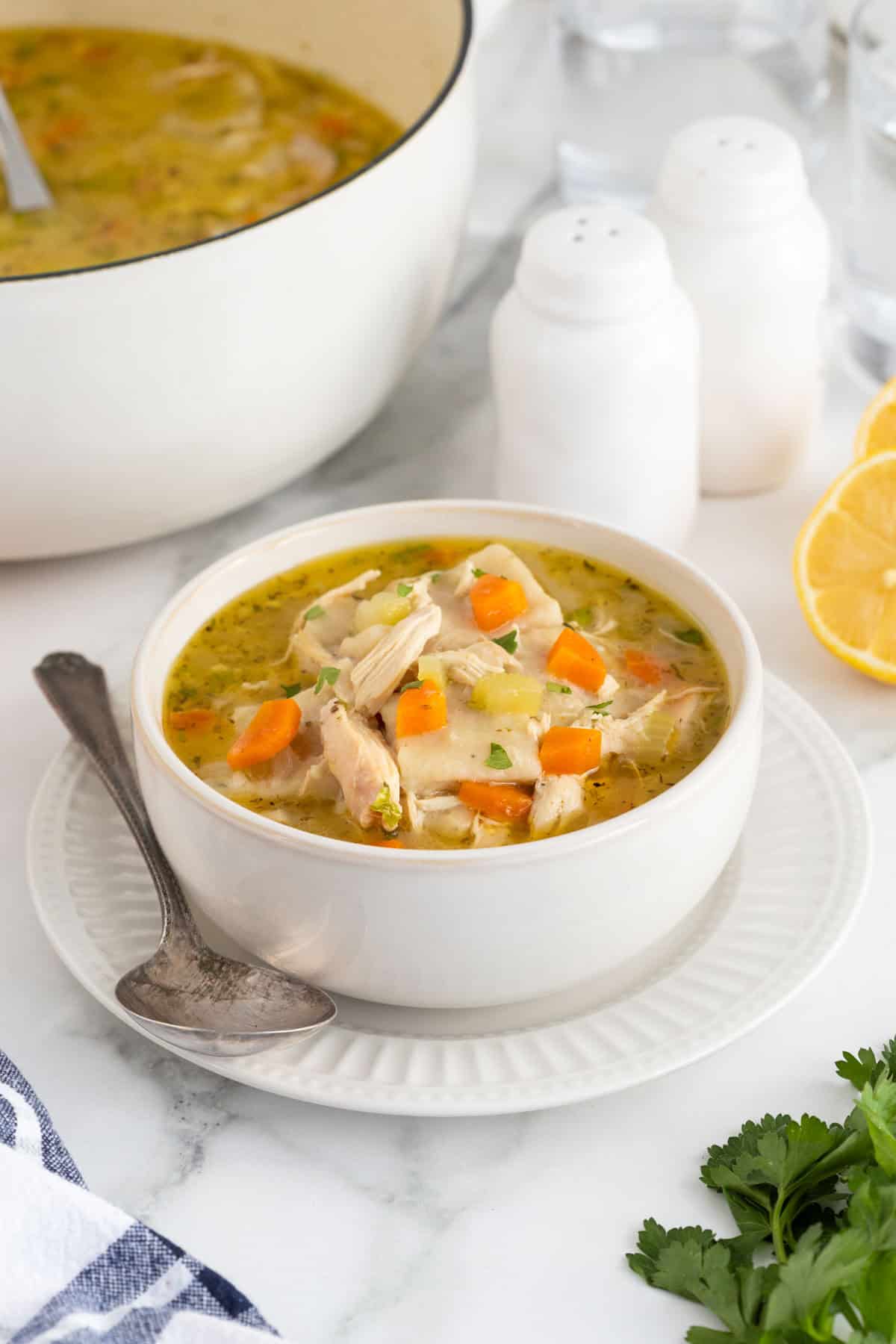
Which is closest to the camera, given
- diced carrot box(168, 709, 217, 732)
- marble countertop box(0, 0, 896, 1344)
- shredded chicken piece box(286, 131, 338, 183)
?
marble countertop box(0, 0, 896, 1344)

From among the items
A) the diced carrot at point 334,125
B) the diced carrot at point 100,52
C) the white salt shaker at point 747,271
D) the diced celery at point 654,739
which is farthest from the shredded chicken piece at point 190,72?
Answer: the diced celery at point 654,739

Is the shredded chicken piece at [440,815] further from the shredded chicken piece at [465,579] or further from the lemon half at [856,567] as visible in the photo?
the lemon half at [856,567]

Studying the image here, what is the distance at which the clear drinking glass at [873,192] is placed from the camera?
8.05ft

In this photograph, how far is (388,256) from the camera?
6.97 ft

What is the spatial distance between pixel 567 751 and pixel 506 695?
0.26 feet

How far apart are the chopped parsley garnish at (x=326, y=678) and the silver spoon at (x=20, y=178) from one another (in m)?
1.16

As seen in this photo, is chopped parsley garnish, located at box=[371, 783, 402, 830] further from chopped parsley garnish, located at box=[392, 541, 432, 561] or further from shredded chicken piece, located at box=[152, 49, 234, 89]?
shredded chicken piece, located at box=[152, 49, 234, 89]

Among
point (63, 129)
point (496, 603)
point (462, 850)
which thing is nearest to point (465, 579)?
point (496, 603)

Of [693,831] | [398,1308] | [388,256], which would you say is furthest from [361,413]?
[398,1308]

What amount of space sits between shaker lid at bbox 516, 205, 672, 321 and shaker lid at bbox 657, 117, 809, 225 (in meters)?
0.14

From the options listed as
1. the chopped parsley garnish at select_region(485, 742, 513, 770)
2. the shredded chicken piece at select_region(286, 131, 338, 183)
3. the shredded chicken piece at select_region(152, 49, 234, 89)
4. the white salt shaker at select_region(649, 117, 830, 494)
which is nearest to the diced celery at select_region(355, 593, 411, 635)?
the chopped parsley garnish at select_region(485, 742, 513, 770)

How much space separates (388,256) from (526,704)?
2.63ft

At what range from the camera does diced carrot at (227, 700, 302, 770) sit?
1.59m

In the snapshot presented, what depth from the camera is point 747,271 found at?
2209mm
